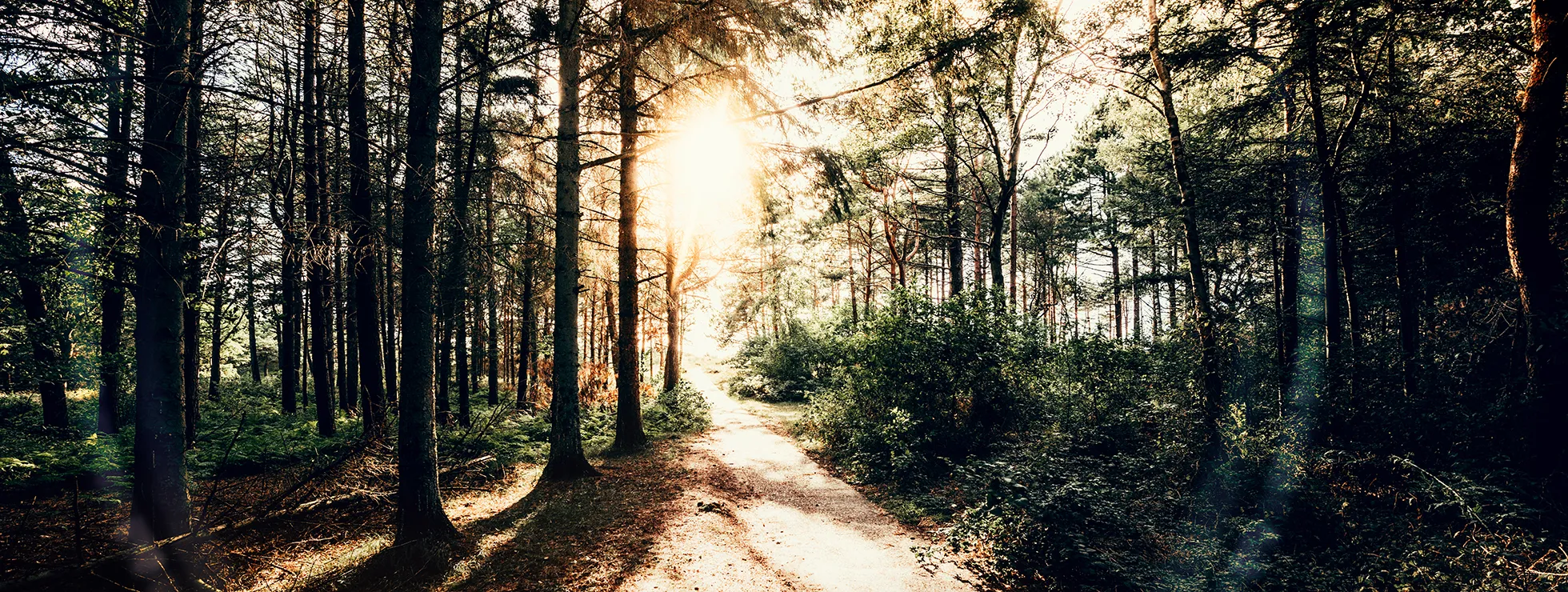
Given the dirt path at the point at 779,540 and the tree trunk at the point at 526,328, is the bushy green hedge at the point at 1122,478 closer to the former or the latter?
the dirt path at the point at 779,540

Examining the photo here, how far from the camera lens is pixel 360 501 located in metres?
7.04

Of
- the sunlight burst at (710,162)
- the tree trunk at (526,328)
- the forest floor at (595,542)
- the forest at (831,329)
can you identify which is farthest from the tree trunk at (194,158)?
the tree trunk at (526,328)

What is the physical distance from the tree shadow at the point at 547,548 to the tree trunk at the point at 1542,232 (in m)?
9.89

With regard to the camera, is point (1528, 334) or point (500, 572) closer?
point (500, 572)

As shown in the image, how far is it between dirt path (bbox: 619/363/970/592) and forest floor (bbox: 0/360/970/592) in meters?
0.02

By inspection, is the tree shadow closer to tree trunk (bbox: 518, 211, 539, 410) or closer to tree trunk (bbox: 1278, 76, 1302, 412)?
tree trunk (bbox: 518, 211, 539, 410)

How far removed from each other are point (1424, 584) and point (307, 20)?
38.2 ft

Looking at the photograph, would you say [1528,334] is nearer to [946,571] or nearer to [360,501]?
[946,571]

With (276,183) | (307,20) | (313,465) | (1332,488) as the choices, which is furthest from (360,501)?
(1332,488)

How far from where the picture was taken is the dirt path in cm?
536

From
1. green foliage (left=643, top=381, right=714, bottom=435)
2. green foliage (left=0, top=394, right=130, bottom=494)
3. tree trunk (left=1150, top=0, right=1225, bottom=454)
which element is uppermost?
tree trunk (left=1150, top=0, right=1225, bottom=454)

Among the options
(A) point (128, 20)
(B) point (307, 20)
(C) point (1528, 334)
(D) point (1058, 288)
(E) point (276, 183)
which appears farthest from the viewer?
(D) point (1058, 288)

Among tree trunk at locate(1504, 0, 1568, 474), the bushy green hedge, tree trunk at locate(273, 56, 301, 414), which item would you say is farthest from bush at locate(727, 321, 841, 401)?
tree trunk at locate(1504, 0, 1568, 474)

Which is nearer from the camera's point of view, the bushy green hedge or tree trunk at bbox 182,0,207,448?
tree trunk at bbox 182,0,207,448
